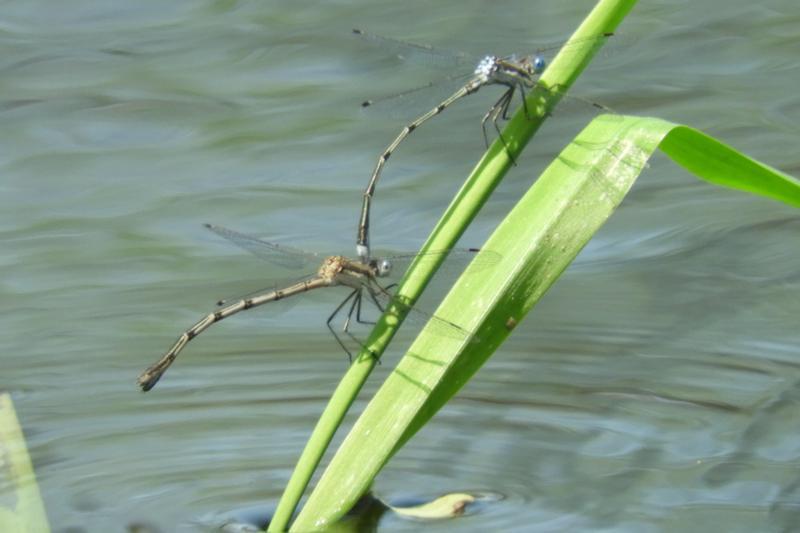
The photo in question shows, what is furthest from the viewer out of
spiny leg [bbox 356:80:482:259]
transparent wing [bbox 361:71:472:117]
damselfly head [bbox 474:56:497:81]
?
transparent wing [bbox 361:71:472:117]

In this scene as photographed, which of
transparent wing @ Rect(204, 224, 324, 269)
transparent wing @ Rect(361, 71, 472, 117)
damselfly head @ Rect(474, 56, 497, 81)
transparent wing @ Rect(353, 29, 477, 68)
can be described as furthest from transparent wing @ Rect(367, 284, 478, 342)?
transparent wing @ Rect(353, 29, 477, 68)

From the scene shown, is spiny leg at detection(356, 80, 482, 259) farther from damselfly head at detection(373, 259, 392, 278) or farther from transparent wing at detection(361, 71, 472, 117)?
transparent wing at detection(361, 71, 472, 117)

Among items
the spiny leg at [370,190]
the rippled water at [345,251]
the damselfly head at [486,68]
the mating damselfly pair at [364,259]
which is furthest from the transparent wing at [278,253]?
the damselfly head at [486,68]

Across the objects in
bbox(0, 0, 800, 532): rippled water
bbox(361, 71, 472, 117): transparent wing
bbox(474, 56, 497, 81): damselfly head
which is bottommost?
bbox(0, 0, 800, 532): rippled water

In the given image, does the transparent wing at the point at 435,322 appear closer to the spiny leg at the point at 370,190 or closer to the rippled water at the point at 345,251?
the spiny leg at the point at 370,190

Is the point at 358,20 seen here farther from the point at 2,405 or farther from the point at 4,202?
the point at 2,405

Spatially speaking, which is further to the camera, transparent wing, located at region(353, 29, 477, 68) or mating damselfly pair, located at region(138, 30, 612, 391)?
transparent wing, located at region(353, 29, 477, 68)

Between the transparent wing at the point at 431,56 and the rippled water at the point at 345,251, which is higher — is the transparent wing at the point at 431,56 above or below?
above
